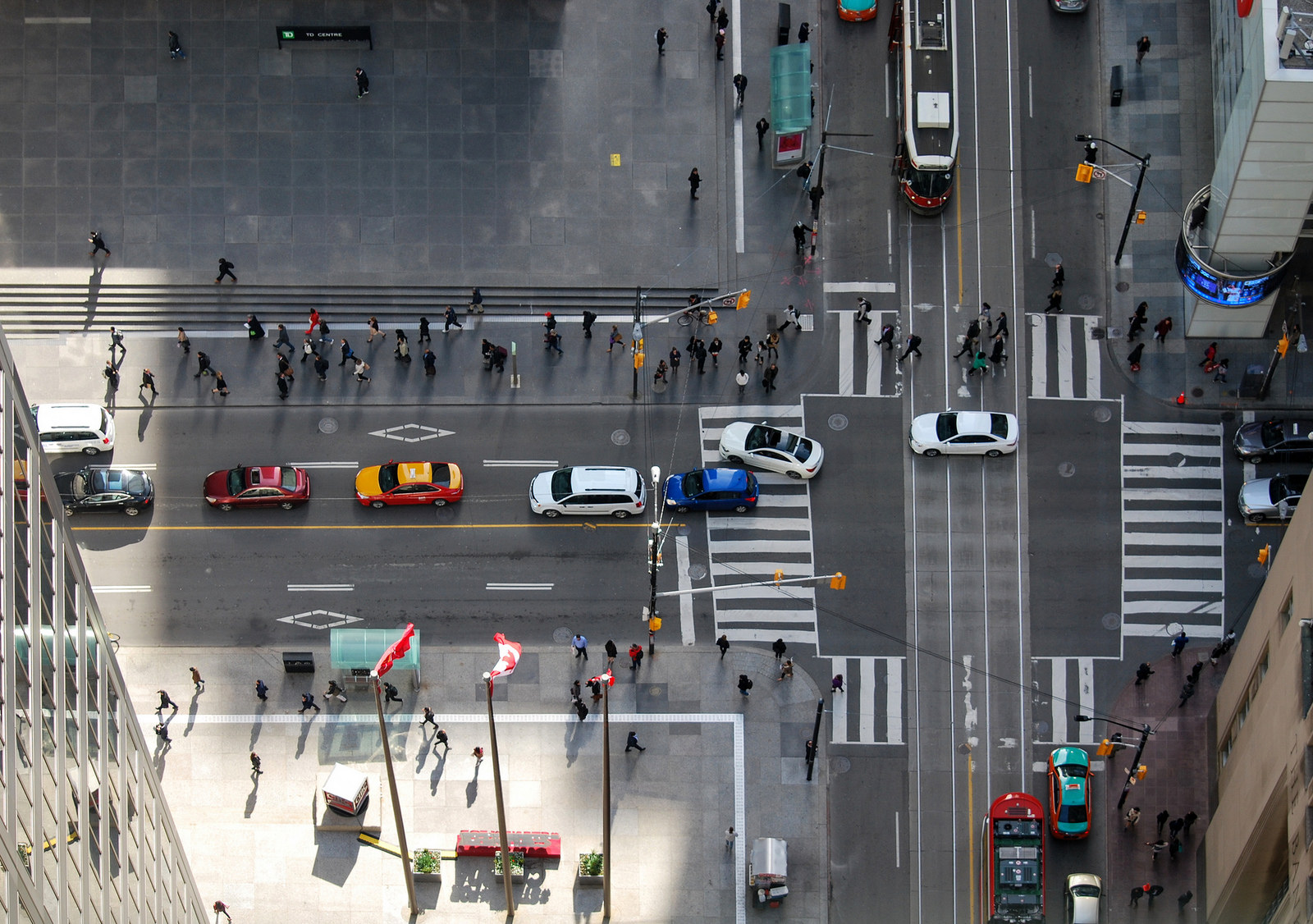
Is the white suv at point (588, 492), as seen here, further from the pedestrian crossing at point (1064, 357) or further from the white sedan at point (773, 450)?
the pedestrian crossing at point (1064, 357)

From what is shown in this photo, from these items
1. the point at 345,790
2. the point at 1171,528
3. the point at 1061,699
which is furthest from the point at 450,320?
the point at 1171,528

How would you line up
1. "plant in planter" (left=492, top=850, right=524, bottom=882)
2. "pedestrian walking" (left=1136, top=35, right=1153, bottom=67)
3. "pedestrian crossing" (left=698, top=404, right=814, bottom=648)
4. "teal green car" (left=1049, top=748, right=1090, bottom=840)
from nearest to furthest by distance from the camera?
"plant in planter" (left=492, top=850, right=524, bottom=882) < "teal green car" (left=1049, top=748, right=1090, bottom=840) < "pedestrian crossing" (left=698, top=404, right=814, bottom=648) < "pedestrian walking" (left=1136, top=35, right=1153, bottom=67)

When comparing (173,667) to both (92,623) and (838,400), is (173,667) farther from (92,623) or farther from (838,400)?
(838,400)

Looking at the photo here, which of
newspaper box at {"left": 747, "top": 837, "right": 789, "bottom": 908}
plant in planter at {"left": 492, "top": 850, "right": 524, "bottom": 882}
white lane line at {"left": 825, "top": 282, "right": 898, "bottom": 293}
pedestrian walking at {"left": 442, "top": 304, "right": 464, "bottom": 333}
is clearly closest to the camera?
newspaper box at {"left": 747, "top": 837, "right": 789, "bottom": 908}

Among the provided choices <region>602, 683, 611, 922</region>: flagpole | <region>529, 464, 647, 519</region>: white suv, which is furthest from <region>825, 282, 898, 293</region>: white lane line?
<region>602, 683, 611, 922</region>: flagpole

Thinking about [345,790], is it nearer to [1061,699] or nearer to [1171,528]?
[1061,699]

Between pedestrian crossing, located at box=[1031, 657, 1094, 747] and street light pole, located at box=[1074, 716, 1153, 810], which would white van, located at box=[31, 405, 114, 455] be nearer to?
pedestrian crossing, located at box=[1031, 657, 1094, 747]

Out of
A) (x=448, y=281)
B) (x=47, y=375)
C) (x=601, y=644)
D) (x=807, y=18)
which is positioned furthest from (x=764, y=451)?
(x=47, y=375)
